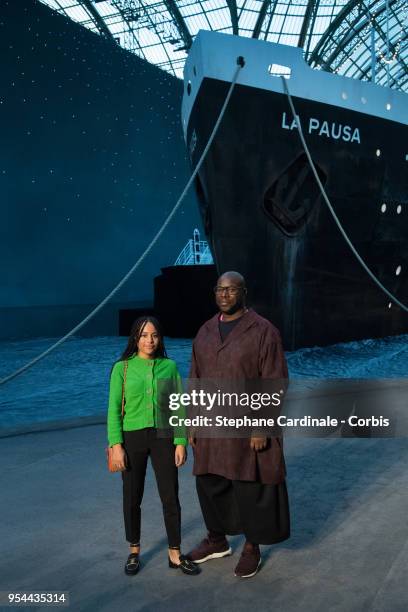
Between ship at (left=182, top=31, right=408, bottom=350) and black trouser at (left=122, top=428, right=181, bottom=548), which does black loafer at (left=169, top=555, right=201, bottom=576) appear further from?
ship at (left=182, top=31, right=408, bottom=350)

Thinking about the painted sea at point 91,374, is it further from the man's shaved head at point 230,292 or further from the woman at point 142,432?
the man's shaved head at point 230,292

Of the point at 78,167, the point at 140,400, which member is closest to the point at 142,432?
the point at 140,400

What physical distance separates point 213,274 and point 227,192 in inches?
328

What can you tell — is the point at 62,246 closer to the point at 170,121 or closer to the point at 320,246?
the point at 170,121

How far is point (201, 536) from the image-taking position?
330cm

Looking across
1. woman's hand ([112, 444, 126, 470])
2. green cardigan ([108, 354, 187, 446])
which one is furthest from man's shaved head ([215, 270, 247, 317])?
woman's hand ([112, 444, 126, 470])

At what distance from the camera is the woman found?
274 cm

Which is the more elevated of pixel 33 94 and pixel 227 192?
pixel 33 94

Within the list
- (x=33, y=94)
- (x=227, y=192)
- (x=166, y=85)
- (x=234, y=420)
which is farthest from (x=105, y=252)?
(x=234, y=420)

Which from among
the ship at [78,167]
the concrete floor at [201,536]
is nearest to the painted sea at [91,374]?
the concrete floor at [201,536]

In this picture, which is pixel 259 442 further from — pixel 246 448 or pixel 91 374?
pixel 91 374

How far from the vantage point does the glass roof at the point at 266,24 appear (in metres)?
24.6

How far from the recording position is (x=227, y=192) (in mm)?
10148

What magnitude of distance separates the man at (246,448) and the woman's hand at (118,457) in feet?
1.20
